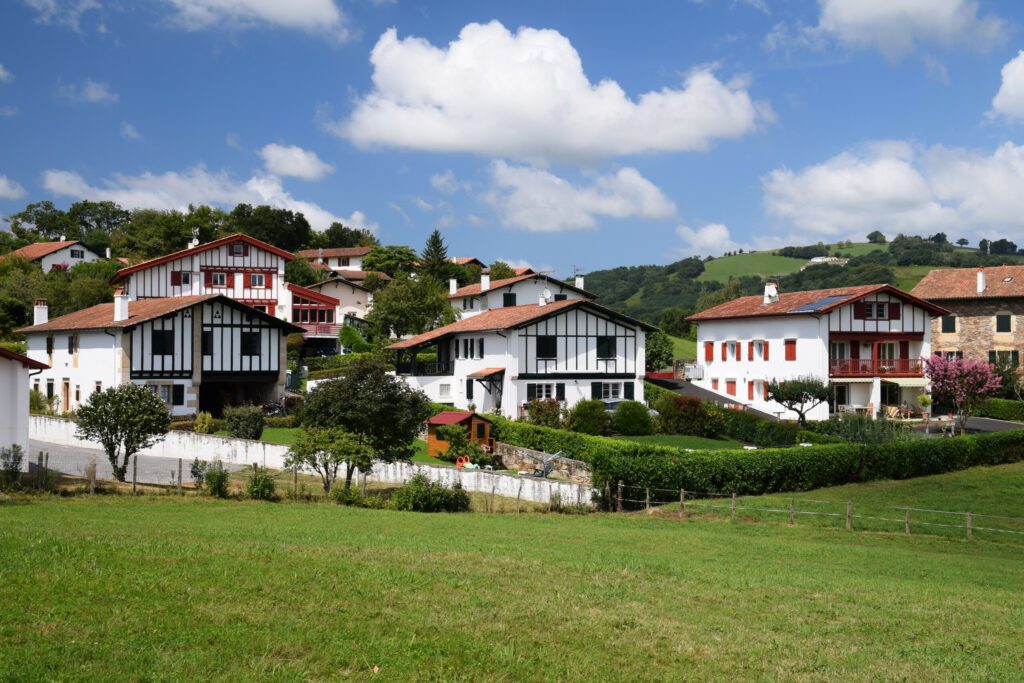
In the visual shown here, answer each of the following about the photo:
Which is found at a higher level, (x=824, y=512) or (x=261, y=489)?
(x=261, y=489)

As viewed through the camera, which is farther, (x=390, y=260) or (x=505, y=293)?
(x=390, y=260)

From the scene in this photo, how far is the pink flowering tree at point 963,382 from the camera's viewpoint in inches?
1802

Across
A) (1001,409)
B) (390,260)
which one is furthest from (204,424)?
(390,260)

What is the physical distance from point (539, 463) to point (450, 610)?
2362 centimetres

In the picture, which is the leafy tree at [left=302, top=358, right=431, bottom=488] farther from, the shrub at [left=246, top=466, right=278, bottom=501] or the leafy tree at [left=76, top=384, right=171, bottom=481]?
the leafy tree at [left=76, top=384, right=171, bottom=481]

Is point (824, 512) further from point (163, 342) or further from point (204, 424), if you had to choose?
point (163, 342)

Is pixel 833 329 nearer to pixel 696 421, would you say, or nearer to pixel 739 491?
pixel 696 421

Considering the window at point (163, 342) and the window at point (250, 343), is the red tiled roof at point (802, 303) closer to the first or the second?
the window at point (250, 343)

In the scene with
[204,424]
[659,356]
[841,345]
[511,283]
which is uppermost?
[511,283]

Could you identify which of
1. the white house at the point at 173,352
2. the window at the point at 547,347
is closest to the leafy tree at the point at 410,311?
the white house at the point at 173,352

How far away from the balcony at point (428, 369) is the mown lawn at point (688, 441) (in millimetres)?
13595

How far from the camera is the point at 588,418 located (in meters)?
41.9

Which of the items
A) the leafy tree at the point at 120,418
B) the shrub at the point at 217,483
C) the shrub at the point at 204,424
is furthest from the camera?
the shrub at the point at 204,424

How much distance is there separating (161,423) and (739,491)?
62.0 feet
